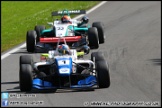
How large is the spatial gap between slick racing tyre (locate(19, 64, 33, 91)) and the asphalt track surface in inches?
12.8

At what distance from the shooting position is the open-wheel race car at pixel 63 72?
619 inches

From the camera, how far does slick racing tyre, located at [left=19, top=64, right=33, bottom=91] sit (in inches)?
615

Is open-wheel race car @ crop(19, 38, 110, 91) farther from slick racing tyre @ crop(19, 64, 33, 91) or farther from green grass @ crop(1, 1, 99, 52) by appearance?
green grass @ crop(1, 1, 99, 52)

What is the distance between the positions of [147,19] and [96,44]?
919cm

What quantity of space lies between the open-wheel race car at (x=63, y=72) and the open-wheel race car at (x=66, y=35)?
6.45 m

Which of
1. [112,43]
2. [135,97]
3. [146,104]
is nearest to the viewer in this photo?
[146,104]

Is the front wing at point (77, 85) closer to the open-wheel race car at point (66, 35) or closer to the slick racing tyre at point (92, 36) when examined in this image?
the open-wheel race car at point (66, 35)

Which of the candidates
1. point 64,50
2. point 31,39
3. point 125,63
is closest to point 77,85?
point 64,50

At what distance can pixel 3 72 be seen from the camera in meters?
19.2

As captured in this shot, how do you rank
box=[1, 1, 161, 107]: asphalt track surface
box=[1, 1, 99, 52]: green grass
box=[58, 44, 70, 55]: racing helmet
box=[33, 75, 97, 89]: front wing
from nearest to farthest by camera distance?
1. box=[1, 1, 161, 107]: asphalt track surface
2. box=[33, 75, 97, 89]: front wing
3. box=[58, 44, 70, 55]: racing helmet
4. box=[1, 1, 99, 52]: green grass

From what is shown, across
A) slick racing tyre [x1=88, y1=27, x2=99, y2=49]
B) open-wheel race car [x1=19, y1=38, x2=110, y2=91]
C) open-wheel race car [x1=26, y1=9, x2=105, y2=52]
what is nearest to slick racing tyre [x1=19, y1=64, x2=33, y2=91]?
open-wheel race car [x1=19, y1=38, x2=110, y2=91]

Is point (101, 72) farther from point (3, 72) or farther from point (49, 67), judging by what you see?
point (3, 72)

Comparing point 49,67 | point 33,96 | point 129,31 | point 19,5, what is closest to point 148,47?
point 129,31

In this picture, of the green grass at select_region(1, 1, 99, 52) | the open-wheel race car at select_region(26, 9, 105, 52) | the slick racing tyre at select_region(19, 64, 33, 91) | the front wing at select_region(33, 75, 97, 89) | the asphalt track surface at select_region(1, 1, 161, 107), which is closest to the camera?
the asphalt track surface at select_region(1, 1, 161, 107)
